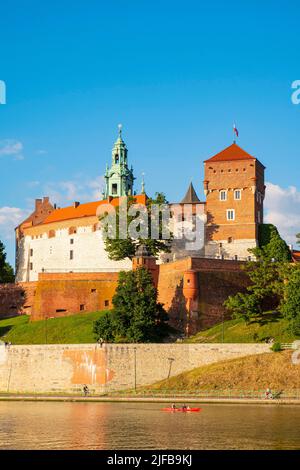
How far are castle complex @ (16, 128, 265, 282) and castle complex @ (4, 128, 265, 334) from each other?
10 centimetres

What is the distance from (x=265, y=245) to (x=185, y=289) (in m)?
14.9

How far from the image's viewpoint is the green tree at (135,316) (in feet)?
224

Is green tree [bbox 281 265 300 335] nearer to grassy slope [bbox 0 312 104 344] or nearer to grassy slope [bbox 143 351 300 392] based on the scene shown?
grassy slope [bbox 143 351 300 392]

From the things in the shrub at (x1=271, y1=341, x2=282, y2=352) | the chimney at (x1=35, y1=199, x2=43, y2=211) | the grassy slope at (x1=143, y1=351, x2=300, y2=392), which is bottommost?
the grassy slope at (x1=143, y1=351, x2=300, y2=392)

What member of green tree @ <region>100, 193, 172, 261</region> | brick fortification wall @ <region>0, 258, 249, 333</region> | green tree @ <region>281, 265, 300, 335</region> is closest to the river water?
green tree @ <region>281, 265, 300, 335</region>

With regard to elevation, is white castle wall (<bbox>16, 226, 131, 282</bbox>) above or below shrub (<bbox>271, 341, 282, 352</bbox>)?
above

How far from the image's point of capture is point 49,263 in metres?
107

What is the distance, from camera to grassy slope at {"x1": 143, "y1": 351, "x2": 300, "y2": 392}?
2372 inches

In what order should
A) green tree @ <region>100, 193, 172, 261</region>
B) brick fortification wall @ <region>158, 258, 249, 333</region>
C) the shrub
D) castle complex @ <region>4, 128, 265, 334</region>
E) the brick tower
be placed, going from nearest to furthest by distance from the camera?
the shrub < brick fortification wall @ <region>158, 258, 249, 333</region> < castle complex @ <region>4, 128, 265, 334</region> < green tree @ <region>100, 193, 172, 261</region> < the brick tower

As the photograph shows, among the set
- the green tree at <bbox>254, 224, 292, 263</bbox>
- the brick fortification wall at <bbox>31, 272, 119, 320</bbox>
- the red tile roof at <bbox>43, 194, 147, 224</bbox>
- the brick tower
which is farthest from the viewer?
the red tile roof at <bbox>43, 194, 147, 224</bbox>

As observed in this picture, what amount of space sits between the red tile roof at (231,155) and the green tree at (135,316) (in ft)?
67.9

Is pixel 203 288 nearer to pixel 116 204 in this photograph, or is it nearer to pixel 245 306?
pixel 245 306

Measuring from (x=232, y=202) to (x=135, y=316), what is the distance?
22.7 m

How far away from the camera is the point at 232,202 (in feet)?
286
